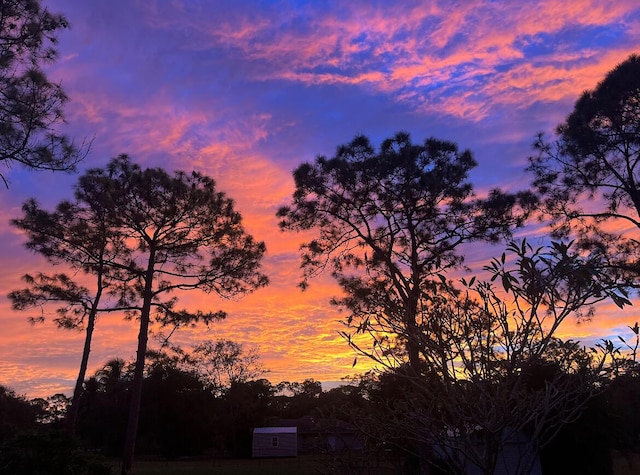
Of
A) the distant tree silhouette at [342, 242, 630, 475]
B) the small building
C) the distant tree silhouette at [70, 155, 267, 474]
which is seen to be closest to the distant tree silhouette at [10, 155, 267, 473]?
the distant tree silhouette at [70, 155, 267, 474]

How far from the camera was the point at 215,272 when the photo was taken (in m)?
18.6

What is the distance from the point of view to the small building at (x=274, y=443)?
44781mm

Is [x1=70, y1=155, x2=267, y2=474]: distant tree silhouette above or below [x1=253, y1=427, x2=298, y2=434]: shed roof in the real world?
above

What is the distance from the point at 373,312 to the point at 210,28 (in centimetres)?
947

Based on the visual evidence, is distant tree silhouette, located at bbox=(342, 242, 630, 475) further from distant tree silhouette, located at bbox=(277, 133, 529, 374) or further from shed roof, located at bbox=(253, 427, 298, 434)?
shed roof, located at bbox=(253, 427, 298, 434)

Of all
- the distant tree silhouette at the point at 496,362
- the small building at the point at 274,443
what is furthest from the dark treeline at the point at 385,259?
the small building at the point at 274,443

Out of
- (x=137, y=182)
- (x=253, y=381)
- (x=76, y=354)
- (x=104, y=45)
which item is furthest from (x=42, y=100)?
(x=253, y=381)

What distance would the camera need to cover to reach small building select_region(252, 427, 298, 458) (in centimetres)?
4478

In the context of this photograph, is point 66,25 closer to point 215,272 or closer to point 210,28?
point 210,28

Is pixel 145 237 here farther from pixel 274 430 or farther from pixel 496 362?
pixel 274 430

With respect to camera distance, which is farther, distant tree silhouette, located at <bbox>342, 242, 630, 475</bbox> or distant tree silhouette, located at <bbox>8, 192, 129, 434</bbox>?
distant tree silhouette, located at <bbox>8, 192, 129, 434</bbox>

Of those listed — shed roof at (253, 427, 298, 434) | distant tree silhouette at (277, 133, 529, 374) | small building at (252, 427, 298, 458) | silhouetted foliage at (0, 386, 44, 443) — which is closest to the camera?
distant tree silhouette at (277, 133, 529, 374)

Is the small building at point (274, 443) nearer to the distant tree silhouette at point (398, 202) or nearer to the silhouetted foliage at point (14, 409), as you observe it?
the silhouetted foliage at point (14, 409)

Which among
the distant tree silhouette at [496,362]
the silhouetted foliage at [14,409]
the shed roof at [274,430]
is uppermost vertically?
the silhouetted foliage at [14,409]
